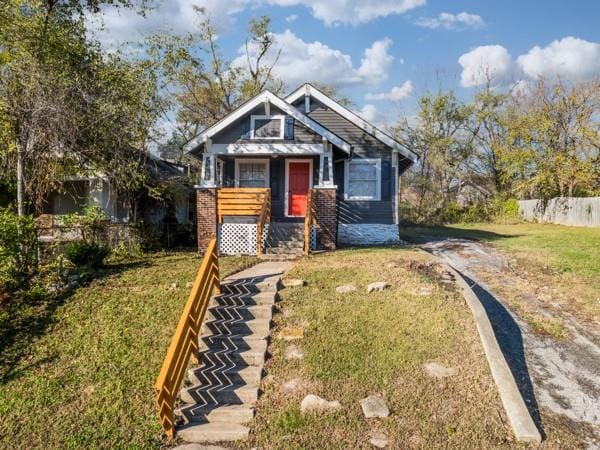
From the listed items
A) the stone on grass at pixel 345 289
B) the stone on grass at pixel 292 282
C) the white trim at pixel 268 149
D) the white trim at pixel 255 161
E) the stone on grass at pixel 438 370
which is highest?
the white trim at pixel 268 149

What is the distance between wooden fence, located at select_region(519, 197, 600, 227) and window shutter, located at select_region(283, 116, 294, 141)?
1855 cm

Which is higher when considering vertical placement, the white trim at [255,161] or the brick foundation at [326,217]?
the white trim at [255,161]

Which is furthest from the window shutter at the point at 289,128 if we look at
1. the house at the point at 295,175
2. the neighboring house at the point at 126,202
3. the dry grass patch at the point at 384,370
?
the dry grass patch at the point at 384,370

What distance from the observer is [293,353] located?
260 inches

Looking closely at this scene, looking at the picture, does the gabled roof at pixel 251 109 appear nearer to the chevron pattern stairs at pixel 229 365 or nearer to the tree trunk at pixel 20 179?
the tree trunk at pixel 20 179

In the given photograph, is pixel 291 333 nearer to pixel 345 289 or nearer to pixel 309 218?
pixel 345 289

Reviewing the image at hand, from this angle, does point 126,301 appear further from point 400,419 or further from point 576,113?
point 576,113

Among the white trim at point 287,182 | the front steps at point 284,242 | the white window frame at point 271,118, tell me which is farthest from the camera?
the white trim at point 287,182

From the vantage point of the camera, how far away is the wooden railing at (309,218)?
1201 cm

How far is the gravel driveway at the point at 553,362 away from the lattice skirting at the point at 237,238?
5.82m

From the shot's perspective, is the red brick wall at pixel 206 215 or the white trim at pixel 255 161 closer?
the red brick wall at pixel 206 215

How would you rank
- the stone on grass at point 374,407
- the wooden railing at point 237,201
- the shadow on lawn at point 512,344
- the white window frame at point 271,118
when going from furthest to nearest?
1. the white window frame at point 271,118
2. the wooden railing at point 237,201
3. the shadow on lawn at point 512,344
4. the stone on grass at point 374,407

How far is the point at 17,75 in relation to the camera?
9.72 m

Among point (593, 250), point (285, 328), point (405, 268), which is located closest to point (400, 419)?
point (285, 328)
